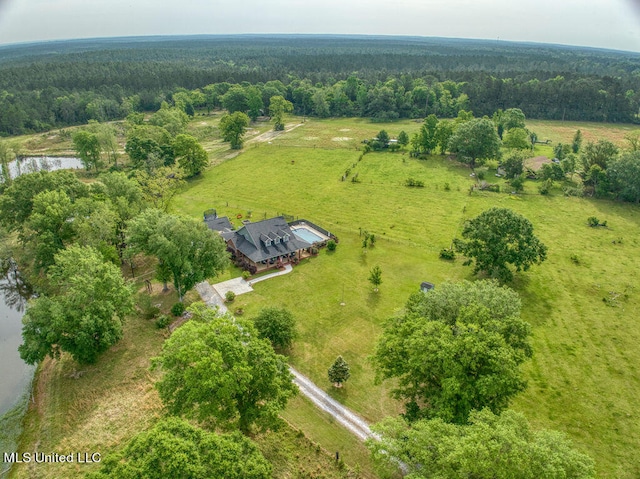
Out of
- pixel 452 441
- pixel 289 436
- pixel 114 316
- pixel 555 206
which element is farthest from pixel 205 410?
pixel 555 206

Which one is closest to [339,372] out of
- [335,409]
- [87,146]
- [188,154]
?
[335,409]

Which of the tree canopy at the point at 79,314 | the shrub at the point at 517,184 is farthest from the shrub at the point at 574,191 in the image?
the tree canopy at the point at 79,314

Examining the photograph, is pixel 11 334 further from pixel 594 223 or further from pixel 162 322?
pixel 594 223

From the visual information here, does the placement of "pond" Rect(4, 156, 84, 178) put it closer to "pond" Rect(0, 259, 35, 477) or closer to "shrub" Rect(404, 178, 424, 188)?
"pond" Rect(0, 259, 35, 477)

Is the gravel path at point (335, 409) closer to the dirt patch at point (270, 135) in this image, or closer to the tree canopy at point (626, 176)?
the tree canopy at point (626, 176)

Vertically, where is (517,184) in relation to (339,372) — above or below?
below
